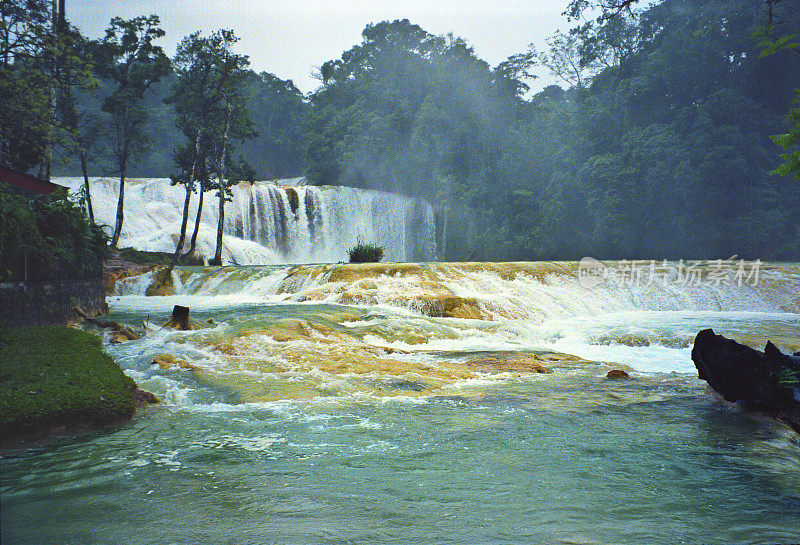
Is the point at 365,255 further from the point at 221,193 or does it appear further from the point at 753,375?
the point at 753,375

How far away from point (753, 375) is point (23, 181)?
1406 centimetres

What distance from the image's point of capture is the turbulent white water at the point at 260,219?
24641mm

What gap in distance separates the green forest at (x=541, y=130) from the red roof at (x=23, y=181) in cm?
196

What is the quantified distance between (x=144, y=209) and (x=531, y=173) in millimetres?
24562

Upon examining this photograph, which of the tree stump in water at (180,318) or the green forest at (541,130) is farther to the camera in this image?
the green forest at (541,130)

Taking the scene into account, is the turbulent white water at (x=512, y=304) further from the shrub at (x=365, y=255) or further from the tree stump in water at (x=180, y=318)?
Result: the shrub at (x=365, y=255)

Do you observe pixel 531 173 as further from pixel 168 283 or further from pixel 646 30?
pixel 168 283

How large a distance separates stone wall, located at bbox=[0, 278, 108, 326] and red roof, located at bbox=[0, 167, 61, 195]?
3488mm

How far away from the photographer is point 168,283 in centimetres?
1622

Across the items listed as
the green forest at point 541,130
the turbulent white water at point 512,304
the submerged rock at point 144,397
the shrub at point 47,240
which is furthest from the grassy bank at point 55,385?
the green forest at point 541,130

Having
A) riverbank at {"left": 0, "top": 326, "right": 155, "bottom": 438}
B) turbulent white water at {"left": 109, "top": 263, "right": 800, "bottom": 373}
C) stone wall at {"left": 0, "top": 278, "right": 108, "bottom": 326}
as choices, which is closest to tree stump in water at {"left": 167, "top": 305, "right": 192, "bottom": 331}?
stone wall at {"left": 0, "top": 278, "right": 108, "bottom": 326}

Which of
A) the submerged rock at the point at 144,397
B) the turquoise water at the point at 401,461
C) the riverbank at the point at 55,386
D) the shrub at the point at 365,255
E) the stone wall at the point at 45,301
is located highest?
the shrub at the point at 365,255

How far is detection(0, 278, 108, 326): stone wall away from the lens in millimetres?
6891
